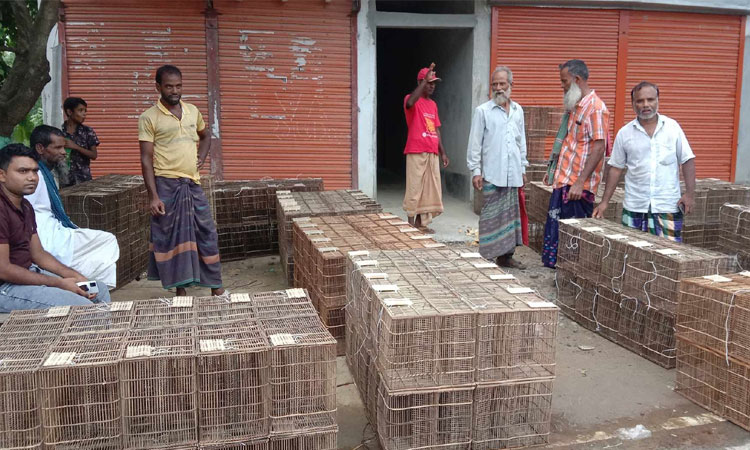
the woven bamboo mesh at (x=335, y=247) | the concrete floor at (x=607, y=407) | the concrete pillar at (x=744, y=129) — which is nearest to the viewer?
the concrete floor at (x=607, y=407)

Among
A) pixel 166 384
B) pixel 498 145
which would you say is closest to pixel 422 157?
pixel 498 145

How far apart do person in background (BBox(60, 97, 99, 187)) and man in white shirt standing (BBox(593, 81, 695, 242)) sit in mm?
5785

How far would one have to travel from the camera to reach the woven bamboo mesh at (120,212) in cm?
589

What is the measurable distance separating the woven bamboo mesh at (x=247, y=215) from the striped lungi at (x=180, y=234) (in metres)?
1.70

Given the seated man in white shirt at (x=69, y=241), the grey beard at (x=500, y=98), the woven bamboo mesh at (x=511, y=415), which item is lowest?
the woven bamboo mesh at (x=511, y=415)

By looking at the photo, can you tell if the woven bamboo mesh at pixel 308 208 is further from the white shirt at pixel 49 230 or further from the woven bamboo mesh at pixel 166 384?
the woven bamboo mesh at pixel 166 384

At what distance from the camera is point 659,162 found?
530 cm

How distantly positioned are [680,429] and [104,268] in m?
4.02

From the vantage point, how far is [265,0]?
31.0ft

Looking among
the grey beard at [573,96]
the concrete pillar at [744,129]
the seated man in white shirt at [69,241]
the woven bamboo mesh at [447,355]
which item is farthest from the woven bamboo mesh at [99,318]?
the concrete pillar at [744,129]

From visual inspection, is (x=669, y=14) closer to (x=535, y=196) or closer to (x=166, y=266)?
(x=535, y=196)

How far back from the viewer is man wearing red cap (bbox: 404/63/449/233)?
325 inches

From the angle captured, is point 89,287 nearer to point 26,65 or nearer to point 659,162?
point 26,65

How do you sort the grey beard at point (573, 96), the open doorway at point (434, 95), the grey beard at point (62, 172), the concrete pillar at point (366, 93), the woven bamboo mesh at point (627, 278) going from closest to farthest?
the woven bamboo mesh at point (627, 278) → the grey beard at point (573, 96) → the grey beard at point (62, 172) → the concrete pillar at point (366, 93) → the open doorway at point (434, 95)
